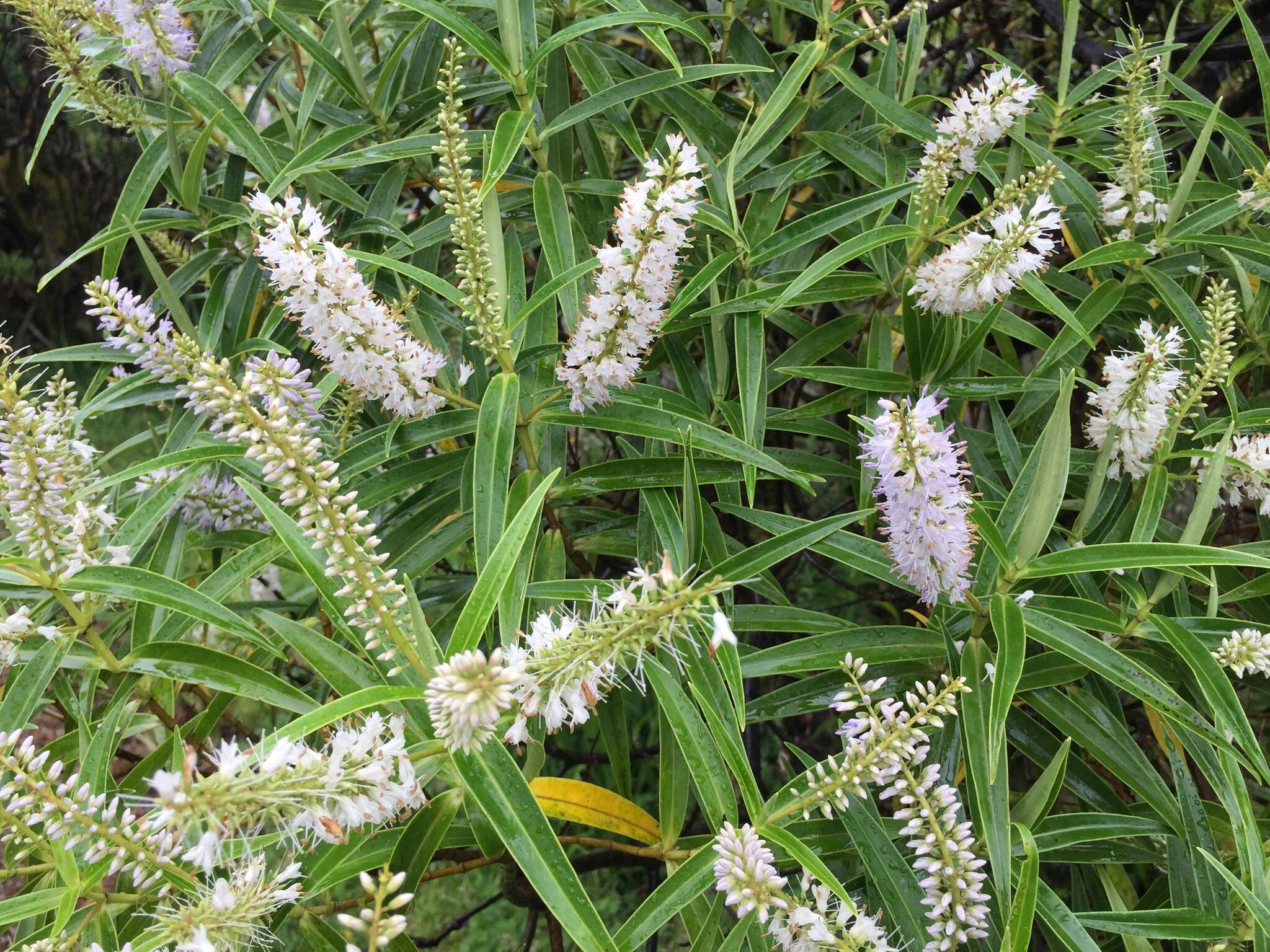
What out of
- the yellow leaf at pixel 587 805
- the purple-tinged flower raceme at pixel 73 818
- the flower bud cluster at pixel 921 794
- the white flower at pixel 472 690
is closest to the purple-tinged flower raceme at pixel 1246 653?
the flower bud cluster at pixel 921 794

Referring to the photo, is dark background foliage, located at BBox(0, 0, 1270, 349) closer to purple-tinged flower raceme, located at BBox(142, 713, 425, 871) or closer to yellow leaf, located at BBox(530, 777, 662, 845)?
yellow leaf, located at BBox(530, 777, 662, 845)

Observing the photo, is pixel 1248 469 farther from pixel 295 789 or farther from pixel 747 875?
pixel 295 789

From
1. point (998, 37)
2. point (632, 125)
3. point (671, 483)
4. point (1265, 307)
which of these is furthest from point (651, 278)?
point (998, 37)

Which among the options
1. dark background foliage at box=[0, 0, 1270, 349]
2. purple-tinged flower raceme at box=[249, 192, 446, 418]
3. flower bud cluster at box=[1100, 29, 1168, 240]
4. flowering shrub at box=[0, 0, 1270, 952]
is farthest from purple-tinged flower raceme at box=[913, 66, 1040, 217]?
dark background foliage at box=[0, 0, 1270, 349]

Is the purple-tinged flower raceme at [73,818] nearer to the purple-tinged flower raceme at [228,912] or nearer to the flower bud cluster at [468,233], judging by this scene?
the purple-tinged flower raceme at [228,912]

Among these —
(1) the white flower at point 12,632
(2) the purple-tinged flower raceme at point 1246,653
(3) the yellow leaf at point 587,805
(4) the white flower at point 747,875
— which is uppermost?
(1) the white flower at point 12,632

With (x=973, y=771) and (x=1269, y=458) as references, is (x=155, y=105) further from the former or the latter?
(x=1269, y=458)
